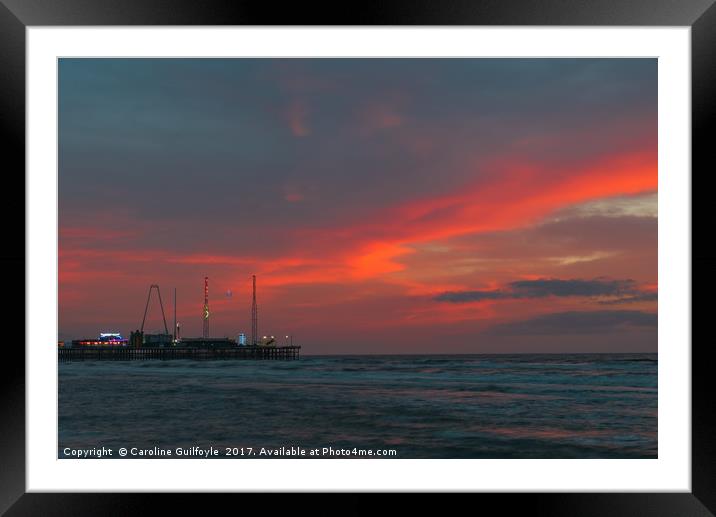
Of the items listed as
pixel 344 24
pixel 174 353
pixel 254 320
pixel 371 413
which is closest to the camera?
pixel 344 24

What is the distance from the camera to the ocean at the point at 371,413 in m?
10.3

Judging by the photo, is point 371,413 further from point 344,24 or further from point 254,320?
point 254,320

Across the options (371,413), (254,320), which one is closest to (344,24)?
(371,413)

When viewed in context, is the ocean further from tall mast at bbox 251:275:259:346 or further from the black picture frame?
tall mast at bbox 251:275:259:346

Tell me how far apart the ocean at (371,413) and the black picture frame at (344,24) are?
427 centimetres

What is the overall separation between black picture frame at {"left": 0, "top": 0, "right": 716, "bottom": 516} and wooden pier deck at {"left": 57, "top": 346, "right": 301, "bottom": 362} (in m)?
30.6

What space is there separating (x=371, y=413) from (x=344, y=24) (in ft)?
41.3

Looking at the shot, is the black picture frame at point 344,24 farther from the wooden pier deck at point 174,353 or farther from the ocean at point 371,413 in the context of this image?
the wooden pier deck at point 174,353

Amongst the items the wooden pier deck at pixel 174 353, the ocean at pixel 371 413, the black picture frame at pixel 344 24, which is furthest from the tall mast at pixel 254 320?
the black picture frame at pixel 344 24

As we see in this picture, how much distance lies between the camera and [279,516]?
2123 mm

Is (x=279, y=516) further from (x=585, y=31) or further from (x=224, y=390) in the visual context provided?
(x=224, y=390)

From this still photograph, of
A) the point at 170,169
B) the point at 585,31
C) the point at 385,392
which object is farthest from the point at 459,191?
the point at 585,31

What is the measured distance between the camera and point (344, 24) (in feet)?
6.87

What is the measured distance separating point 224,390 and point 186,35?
710 inches
